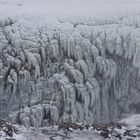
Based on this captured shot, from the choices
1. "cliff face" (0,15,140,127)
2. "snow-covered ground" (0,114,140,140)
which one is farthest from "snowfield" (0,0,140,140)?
"snow-covered ground" (0,114,140,140)

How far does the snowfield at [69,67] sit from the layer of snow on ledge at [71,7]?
0.22 ft

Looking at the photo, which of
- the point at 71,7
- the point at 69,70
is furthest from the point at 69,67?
the point at 71,7

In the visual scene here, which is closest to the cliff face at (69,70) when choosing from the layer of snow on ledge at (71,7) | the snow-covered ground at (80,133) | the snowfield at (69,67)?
the snowfield at (69,67)

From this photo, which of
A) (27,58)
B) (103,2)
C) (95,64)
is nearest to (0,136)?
(27,58)

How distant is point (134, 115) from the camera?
1234cm

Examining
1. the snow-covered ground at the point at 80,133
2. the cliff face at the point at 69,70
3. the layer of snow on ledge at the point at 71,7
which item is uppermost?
the layer of snow on ledge at the point at 71,7

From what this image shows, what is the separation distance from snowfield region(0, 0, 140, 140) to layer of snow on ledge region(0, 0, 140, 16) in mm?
67

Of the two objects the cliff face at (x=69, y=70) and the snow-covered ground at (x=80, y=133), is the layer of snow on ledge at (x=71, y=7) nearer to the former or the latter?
the cliff face at (x=69, y=70)

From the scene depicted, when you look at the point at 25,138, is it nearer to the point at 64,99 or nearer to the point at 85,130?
the point at 85,130

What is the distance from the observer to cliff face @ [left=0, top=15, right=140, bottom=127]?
39.0ft

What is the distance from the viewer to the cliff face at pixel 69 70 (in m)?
11.9

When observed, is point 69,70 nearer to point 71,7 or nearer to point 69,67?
point 69,67

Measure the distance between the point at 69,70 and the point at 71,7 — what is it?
2.39 m

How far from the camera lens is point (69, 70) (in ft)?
39.5
